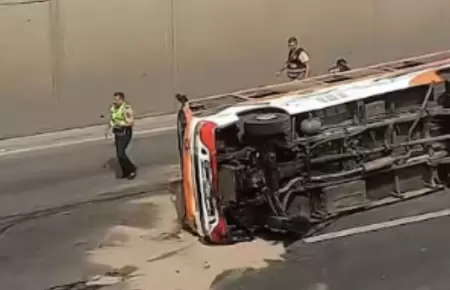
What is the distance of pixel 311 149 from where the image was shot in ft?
43.8

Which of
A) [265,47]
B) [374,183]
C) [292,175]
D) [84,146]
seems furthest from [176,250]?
[265,47]

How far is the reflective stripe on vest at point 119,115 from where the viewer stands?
1577 cm

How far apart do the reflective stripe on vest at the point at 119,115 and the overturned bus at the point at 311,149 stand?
69.6 inches

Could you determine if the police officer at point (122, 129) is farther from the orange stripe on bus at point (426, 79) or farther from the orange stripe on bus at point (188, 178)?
the orange stripe on bus at point (426, 79)

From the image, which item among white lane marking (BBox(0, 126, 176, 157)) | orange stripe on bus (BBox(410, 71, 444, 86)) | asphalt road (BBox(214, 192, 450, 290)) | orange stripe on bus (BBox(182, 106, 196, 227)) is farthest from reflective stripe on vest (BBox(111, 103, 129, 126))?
→ orange stripe on bus (BBox(410, 71, 444, 86))

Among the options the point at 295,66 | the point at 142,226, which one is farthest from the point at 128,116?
the point at 295,66

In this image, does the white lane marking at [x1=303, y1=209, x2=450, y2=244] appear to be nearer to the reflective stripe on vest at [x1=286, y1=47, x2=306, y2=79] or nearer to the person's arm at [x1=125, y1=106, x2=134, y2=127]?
the person's arm at [x1=125, y1=106, x2=134, y2=127]

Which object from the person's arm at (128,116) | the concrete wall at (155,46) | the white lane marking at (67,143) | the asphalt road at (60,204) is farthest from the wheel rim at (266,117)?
the concrete wall at (155,46)

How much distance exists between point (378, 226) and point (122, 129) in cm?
464

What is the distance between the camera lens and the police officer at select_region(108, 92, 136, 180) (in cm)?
1579

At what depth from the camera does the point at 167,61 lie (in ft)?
63.5

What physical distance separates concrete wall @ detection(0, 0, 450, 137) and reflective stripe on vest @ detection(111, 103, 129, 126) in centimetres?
301

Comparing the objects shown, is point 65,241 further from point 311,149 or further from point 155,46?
point 155,46

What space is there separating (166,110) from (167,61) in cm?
96
